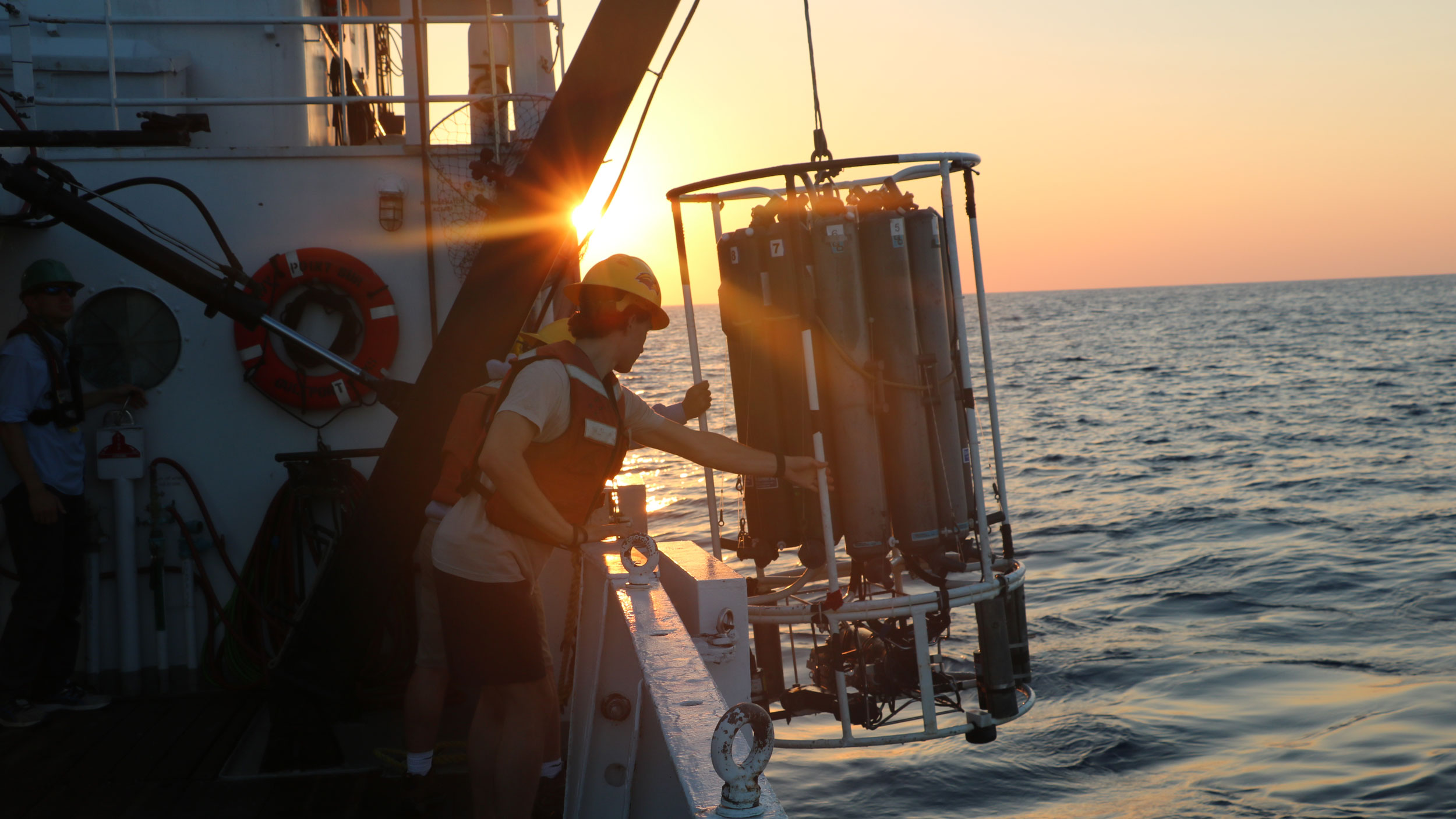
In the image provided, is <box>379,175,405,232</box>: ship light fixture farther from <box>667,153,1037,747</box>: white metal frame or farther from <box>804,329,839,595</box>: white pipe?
<box>804,329,839,595</box>: white pipe

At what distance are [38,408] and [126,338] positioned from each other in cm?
78

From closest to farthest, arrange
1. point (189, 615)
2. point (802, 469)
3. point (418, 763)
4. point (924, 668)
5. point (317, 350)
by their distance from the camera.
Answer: point (802, 469), point (418, 763), point (924, 668), point (317, 350), point (189, 615)

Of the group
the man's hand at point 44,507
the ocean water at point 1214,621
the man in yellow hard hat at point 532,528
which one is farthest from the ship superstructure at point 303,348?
the ocean water at point 1214,621

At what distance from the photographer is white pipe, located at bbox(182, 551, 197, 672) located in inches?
215

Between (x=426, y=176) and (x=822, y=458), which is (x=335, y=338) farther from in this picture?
(x=822, y=458)

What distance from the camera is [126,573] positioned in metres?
5.38

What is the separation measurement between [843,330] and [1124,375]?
122 feet

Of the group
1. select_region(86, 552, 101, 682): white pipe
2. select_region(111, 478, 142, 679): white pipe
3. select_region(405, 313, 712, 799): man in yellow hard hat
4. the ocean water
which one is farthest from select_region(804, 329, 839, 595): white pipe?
select_region(86, 552, 101, 682): white pipe

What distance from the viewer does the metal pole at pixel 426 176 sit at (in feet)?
18.0

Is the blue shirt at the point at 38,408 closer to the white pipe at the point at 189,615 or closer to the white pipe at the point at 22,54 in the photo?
the white pipe at the point at 189,615

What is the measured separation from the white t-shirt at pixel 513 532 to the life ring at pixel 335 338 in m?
2.57

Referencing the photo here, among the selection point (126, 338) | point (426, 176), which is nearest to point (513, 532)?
point (426, 176)

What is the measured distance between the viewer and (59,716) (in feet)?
16.1

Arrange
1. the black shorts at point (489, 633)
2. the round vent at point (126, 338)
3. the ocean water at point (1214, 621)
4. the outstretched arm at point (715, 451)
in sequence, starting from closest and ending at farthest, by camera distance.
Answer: the black shorts at point (489, 633), the outstretched arm at point (715, 451), the round vent at point (126, 338), the ocean water at point (1214, 621)
